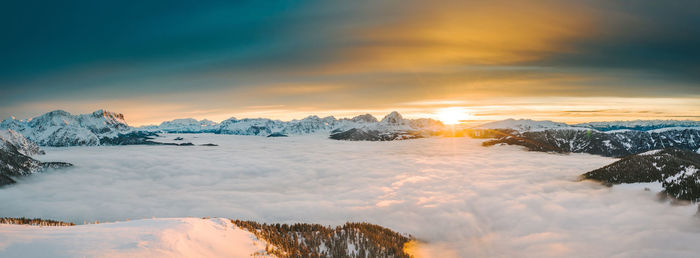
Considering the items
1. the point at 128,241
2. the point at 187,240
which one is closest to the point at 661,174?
the point at 187,240

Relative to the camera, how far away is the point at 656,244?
19875 millimetres

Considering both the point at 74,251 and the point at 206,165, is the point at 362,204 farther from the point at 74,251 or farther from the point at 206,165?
the point at 206,165

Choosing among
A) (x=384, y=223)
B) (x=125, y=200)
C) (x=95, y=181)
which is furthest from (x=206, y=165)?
(x=384, y=223)

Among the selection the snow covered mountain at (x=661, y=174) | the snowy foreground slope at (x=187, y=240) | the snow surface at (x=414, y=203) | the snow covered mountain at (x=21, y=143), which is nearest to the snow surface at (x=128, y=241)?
the snowy foreground slope at (x=187, y=240)

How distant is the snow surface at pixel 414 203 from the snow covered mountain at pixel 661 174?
1971 millimetres

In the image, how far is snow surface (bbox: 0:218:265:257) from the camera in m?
10.1

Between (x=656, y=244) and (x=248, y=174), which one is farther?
(x=248, y=174)

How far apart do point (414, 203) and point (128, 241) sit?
1548 inches

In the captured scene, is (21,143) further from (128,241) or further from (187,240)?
(187,240)

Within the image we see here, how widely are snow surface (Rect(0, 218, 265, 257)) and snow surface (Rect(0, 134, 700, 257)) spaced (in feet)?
62.1

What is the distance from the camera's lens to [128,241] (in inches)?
476

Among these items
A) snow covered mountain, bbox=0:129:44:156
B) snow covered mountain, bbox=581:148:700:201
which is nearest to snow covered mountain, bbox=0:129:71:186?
snow covered mountain, bbox=0:129:44:156

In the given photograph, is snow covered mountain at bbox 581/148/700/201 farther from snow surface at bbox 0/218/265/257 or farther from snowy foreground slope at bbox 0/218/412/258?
snow surface at bbox 0/218/265/257

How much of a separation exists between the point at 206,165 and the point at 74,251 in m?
104
